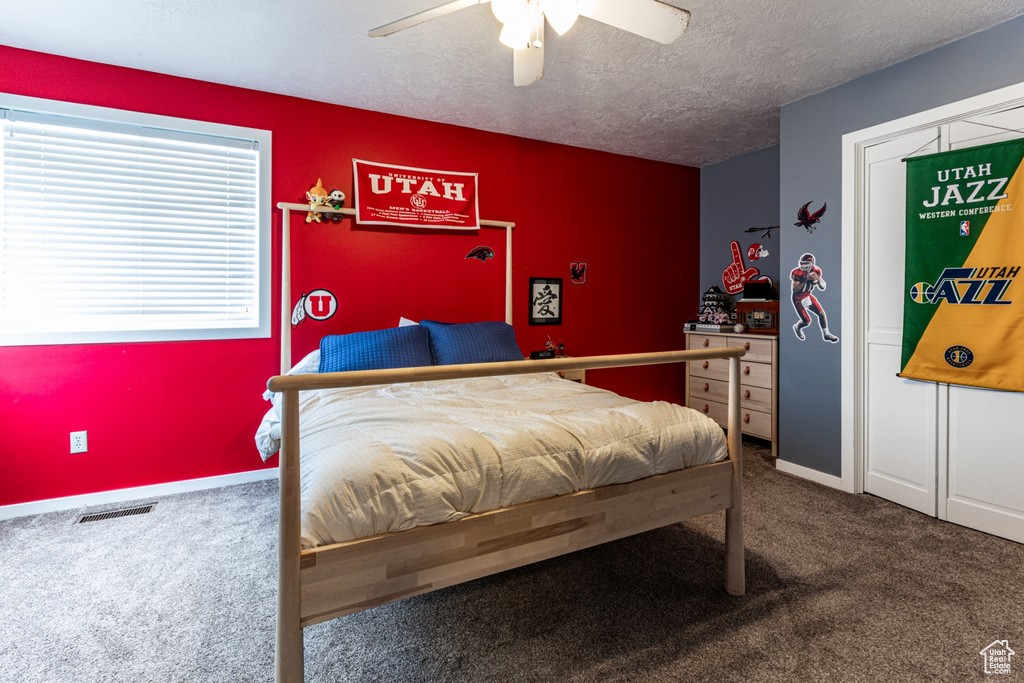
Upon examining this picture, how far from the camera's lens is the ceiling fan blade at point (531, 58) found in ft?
5.49

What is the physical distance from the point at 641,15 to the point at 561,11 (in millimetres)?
264

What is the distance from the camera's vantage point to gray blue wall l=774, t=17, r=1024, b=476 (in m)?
2.41

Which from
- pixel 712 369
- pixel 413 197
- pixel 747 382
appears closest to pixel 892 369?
pixel 747 382

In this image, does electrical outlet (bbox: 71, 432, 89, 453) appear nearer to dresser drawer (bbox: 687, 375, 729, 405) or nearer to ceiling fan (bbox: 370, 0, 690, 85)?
ceiling fan (bbox: 370, 0, 690, 85)

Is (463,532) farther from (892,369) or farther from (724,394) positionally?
(724,394)

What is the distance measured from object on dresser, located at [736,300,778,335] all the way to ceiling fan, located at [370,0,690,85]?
2.63 meters

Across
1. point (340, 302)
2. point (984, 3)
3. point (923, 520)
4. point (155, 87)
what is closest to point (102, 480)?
point (340, 302)

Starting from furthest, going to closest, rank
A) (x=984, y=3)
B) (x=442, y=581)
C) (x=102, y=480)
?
(x=102, y=480)
(x=984, y=3)
(x=442, y=581)

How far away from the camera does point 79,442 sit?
2688 millimetres

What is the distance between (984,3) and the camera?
6.92 ft

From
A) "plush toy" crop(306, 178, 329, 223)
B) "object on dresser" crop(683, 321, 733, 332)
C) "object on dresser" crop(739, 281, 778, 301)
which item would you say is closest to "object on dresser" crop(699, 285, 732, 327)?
"object on dresser" crop(683, 321, 733, 332)

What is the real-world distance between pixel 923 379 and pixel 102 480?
4416 mm

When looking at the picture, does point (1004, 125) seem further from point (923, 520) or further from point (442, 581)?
point (442, 581)

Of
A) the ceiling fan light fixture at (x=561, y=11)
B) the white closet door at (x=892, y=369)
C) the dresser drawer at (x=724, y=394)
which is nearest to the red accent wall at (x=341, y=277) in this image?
the dresser drawer at (x=724, y=394)
